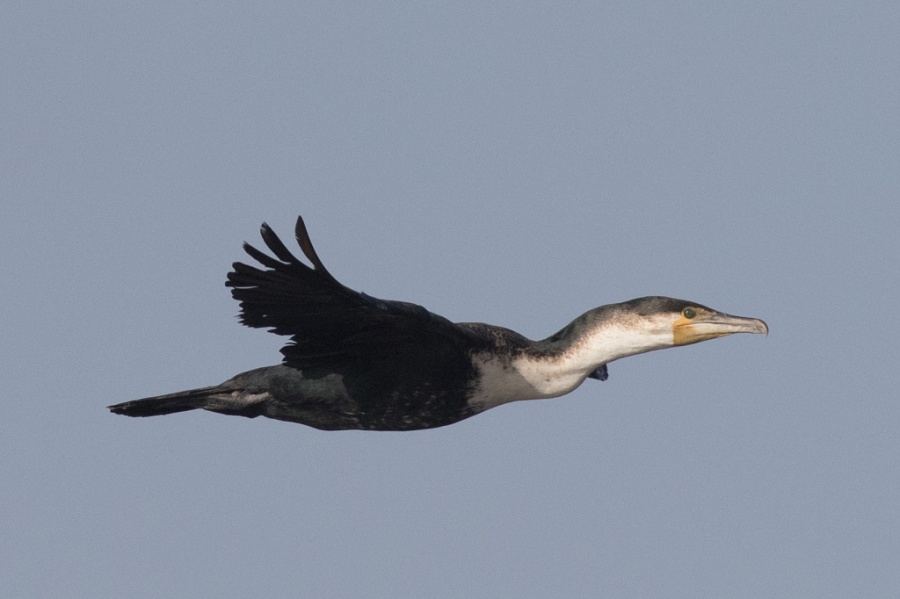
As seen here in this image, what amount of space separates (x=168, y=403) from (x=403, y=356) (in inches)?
85.4

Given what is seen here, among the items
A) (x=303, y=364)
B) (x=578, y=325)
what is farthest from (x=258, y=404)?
(x=578, y=325)

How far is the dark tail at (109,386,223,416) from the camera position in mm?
13625

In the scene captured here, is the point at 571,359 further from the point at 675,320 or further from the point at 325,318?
the point at 325,318

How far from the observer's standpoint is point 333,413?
1319 centimetres

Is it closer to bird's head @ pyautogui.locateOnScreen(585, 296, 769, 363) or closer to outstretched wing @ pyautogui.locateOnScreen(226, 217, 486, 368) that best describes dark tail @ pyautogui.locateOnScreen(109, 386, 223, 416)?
outstretched wing @ pyautogui.locateOnScreen(226, 217, 486, 368)

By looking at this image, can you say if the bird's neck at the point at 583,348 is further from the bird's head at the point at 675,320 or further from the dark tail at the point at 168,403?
the dark tail at the point at 168,403

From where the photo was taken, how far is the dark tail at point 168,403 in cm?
1362

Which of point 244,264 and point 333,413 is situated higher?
point 244,264

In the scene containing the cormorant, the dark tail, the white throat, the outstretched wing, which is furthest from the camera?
the dark tail

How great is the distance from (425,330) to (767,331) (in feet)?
9.18

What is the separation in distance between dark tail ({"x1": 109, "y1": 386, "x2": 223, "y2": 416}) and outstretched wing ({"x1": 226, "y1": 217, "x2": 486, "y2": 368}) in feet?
3.32

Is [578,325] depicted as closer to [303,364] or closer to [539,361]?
[539,361]

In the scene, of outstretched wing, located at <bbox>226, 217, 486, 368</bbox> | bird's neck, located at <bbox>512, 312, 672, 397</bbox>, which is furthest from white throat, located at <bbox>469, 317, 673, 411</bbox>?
outstretched wing, located at <bbox>226, 217, 486, 368</bbox>

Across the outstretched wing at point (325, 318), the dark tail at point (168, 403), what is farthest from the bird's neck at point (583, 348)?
the dark tail at point (168, 403)
